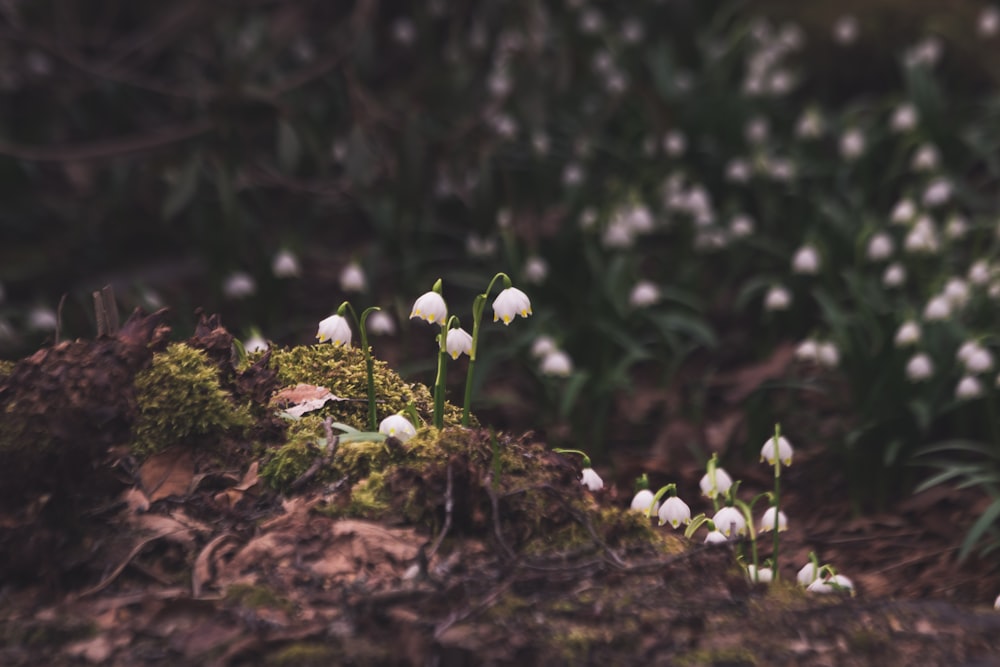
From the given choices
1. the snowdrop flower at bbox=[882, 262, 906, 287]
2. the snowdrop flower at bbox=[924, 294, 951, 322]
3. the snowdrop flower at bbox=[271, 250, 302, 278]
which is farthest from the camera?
the snowdrop flower at bbox=[271, 250, 302, 278]

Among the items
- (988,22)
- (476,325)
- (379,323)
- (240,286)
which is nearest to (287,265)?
(240,286)

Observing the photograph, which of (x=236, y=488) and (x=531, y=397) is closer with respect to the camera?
(x=236, y=488)

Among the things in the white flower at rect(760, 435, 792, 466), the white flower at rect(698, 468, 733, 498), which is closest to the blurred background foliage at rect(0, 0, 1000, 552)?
the white flower at rect(760, 435, 792, 466)

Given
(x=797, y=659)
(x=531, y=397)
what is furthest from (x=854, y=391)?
(x=797, y=659)

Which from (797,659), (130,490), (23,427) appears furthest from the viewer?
(130,490)

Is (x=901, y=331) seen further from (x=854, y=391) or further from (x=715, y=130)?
(x=715, y=130)

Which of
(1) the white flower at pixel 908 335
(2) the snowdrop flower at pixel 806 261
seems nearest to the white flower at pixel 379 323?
(2) the snowdrop flower at pixel 806 261

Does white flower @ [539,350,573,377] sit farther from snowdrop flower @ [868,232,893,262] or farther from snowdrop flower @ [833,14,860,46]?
snowdrop flower @ [833,14,860,46]
